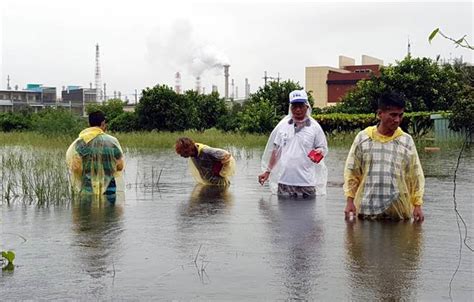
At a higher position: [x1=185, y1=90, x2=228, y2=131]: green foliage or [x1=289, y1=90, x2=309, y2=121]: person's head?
[x1=185, y1=90, x2=228, y2=131]: green foliage

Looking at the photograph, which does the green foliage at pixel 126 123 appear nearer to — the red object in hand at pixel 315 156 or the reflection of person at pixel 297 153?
the reflection of person at pixel 297 153

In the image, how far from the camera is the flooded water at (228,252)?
15.0ft

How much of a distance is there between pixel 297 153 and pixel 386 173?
8.18 feet

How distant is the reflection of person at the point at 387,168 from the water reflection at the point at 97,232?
7.88 feet

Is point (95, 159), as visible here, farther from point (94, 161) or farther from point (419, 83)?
point (419, 83)

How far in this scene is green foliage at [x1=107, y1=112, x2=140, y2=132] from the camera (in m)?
38.5

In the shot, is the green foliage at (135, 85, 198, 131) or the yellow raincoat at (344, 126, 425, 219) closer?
the yellow raincoat at (344, 126, 425, 219)

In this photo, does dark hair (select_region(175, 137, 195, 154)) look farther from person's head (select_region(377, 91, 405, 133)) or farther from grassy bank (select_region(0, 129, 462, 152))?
grassy bank (select_region(0, 129, 462, 152))

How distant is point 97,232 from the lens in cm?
678

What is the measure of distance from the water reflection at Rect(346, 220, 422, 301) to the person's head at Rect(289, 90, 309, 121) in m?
2.26

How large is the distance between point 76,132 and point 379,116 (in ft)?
74.1

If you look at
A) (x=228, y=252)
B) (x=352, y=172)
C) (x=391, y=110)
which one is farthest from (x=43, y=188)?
(x=391, y=110)

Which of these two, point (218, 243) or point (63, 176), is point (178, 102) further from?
point (218, 243)

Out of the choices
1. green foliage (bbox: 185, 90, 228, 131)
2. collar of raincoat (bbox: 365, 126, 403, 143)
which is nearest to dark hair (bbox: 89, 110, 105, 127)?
collar of raincoat (bbox: 365, 126, 403, 143)
